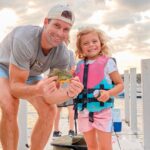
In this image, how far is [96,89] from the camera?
468cm

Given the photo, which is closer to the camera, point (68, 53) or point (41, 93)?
point (41, 93)

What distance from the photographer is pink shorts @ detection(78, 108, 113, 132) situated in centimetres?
464

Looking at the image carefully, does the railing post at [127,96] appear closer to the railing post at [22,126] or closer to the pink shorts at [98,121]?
the railing post at [22,126]

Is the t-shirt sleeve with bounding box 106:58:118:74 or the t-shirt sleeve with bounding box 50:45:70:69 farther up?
the t-shirt sleeve with bounding box 50:45:70:69

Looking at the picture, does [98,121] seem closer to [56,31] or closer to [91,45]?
[91,45]

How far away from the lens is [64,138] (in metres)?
6.17

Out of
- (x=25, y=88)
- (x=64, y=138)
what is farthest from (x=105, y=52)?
(x=64, y=138)

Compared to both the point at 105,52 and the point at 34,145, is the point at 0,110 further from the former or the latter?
the point at 105,52

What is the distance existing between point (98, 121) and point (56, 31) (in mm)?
1009

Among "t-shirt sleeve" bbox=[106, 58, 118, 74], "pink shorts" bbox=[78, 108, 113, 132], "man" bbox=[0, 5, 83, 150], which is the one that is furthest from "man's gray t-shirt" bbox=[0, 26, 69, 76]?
"pink shorts" bbox=[78, 108, 113, 132]

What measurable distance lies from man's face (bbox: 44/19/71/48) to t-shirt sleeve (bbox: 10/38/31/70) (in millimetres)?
253

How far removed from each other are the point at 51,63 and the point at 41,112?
550 millimetres

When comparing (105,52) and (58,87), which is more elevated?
(105,52)

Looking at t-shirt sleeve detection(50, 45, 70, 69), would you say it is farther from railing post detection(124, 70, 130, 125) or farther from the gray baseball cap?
railing post detection(124, 70, 130, 125)
